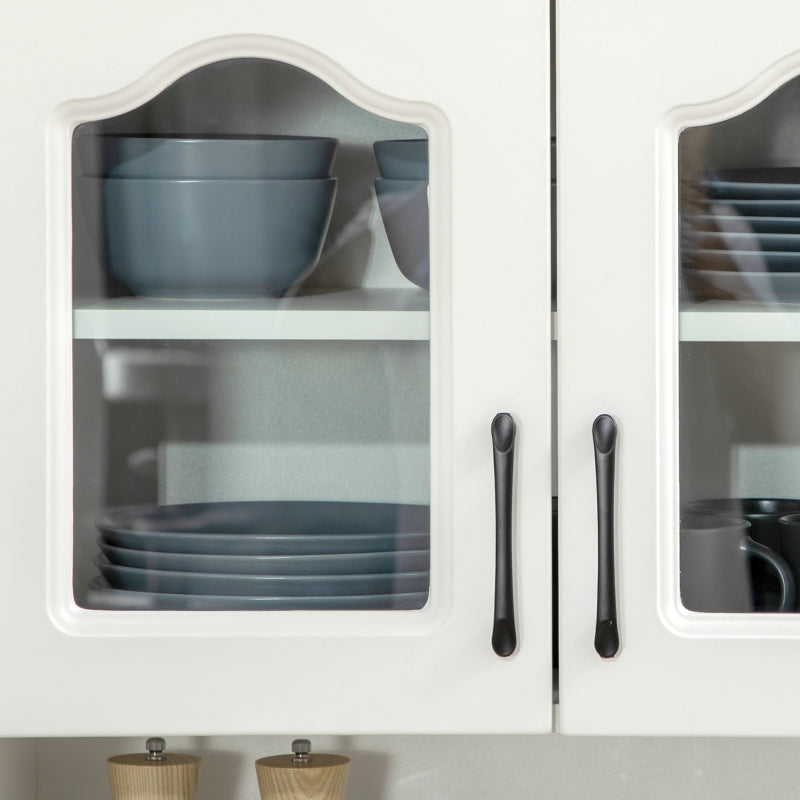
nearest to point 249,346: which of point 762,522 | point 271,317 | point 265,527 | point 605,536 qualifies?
point 271,317

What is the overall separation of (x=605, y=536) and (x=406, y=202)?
27cm

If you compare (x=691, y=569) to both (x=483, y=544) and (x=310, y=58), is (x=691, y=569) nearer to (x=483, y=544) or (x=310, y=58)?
(x=483, y=544)

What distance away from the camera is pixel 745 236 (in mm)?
766

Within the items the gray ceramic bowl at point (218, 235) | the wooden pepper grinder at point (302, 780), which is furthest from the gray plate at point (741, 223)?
the wooden pepper grinder at point (302, 780)

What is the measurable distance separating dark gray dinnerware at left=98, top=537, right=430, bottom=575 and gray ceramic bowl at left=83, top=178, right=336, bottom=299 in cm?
19

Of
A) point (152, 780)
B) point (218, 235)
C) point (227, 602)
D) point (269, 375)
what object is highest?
point (218, 235)

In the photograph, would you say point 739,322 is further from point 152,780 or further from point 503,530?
point 152,780

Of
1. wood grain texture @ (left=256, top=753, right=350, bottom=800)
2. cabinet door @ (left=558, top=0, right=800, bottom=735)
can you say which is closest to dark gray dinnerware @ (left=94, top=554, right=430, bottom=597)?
cabinet door @ (left=558, top=0, right=800, bottom=735)

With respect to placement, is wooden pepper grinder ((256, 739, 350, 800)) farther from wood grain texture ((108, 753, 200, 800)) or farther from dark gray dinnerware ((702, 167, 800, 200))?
dark gray dinnerware ((702, 167, 800, 200))

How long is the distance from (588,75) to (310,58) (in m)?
0.19

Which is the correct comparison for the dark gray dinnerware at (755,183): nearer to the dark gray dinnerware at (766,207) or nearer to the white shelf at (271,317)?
the dark gray dinnerware at (766,207)

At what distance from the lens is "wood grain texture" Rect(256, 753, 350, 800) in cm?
93

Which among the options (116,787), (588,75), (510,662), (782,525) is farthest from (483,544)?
(116,787)

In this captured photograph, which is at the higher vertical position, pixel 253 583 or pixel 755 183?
pixel 755 183
